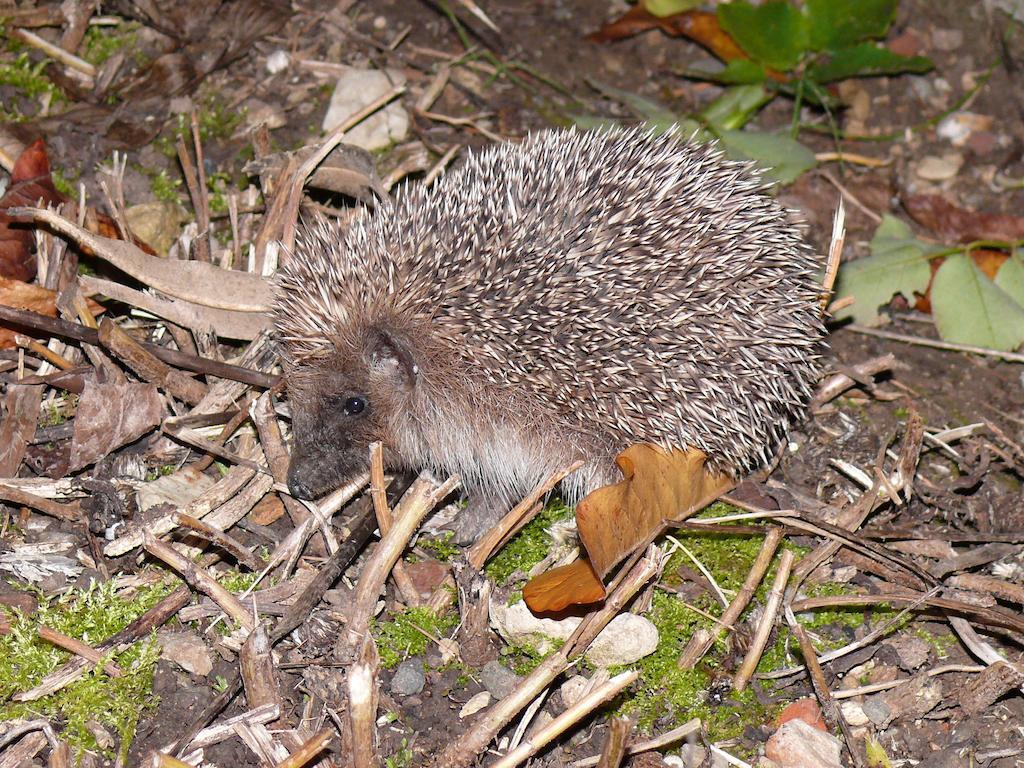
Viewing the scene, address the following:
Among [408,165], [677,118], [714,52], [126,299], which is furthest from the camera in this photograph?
[714,52]

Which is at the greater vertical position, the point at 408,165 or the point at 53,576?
the point at 408,165

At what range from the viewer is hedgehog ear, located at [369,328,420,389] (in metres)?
4.40

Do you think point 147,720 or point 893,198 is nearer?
point 147,720

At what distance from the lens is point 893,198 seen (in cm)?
620

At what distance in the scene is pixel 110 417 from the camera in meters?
4.35

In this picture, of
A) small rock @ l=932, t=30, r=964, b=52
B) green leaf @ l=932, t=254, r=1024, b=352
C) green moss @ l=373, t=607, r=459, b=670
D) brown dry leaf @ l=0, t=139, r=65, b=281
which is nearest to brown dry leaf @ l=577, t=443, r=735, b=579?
green moss @ l=373, t=607, r=459, b=670

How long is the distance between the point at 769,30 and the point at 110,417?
4.12 metres

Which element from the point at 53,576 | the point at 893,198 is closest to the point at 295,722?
the point at 53,576

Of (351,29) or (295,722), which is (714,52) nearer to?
(351,29)

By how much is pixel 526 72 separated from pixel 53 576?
12.6 ft

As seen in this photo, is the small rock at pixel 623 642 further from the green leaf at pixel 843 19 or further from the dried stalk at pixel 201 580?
the green leaf at pixel 843 19

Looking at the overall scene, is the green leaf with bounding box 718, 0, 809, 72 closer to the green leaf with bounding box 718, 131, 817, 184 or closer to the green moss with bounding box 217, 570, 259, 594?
the green leaf with bounding box 718, 131, 817, 184

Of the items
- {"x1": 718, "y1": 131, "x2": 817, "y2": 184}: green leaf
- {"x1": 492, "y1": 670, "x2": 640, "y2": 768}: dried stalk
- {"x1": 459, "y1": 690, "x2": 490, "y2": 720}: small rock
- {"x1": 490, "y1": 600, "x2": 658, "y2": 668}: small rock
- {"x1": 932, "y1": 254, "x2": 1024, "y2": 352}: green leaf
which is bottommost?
{"x1": 459, "y1": 690, "x2": 490, "y2": 720}: small rock

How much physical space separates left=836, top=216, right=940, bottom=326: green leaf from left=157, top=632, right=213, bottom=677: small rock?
337 centimetres
